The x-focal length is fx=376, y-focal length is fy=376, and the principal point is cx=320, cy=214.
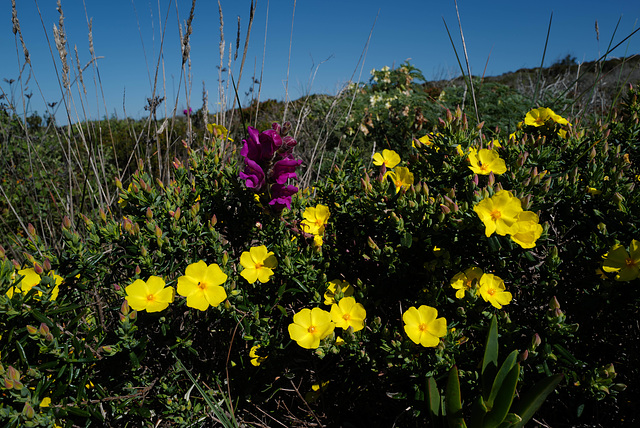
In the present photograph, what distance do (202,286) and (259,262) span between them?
0.67ft

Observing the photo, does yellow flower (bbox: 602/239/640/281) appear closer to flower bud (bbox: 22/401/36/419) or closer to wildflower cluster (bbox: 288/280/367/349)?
wildflower cluster (bbox: 288/280/367/349)

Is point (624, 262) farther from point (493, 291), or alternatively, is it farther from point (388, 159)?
point (388, 159)

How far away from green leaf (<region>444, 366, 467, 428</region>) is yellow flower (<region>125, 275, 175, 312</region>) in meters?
0.80

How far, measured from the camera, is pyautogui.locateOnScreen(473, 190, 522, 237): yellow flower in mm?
997

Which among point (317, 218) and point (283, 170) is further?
point (317, 218)

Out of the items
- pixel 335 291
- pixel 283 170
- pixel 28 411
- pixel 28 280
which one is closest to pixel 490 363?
pixel 335 291

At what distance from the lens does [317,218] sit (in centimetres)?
140

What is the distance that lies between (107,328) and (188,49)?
1.32 meters

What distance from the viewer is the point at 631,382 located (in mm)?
1224

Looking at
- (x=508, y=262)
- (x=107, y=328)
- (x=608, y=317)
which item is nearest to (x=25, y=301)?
(x=107, y=328)

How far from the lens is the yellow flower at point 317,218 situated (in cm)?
136

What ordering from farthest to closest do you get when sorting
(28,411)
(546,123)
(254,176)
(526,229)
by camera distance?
(546,123), (254,176), (526,229), (28,411)

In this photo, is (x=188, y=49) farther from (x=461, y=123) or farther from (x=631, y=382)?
(x=631, y=382)

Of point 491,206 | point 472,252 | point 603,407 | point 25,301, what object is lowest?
point 603,407
